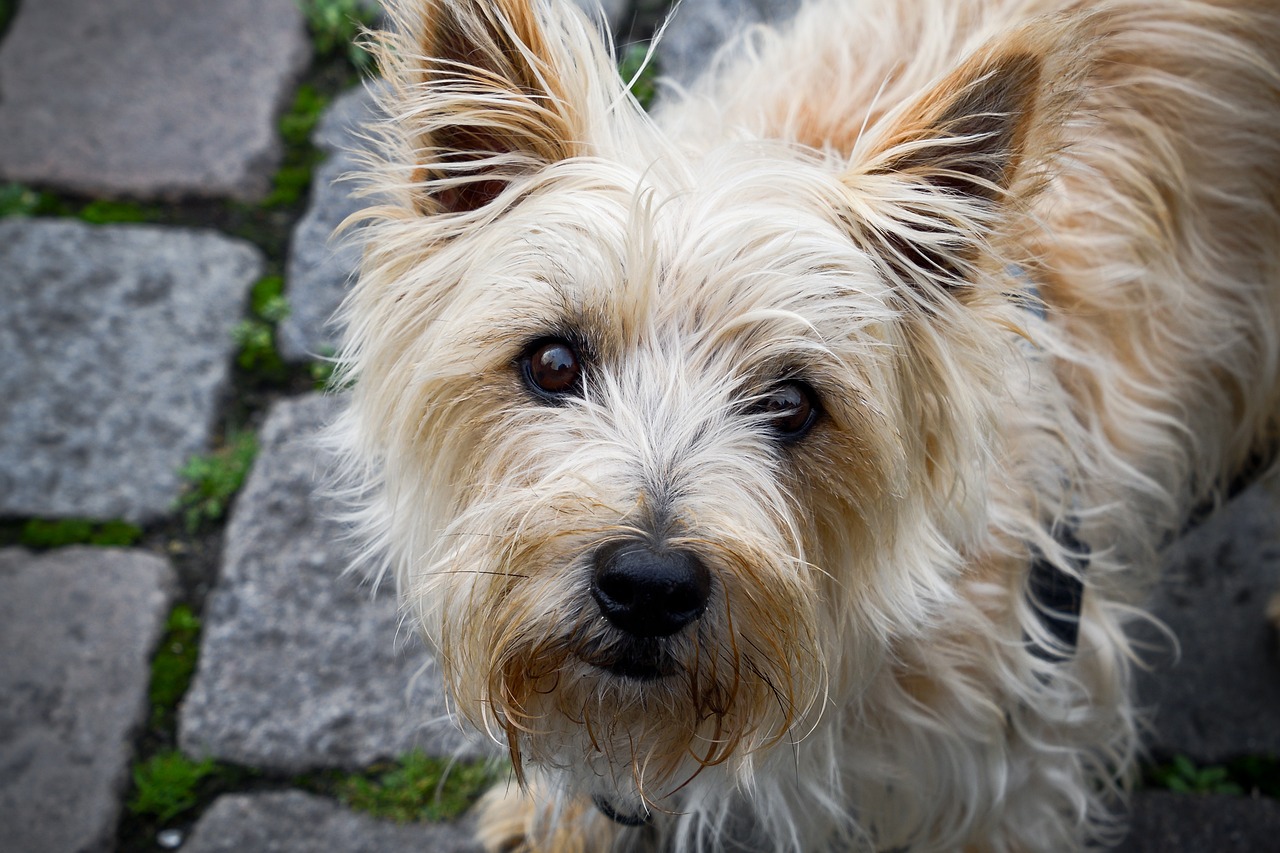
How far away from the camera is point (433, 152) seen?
1.70 meters

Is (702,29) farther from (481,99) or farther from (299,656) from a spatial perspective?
(299,656)

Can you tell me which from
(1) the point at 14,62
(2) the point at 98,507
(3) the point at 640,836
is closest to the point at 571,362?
(3) the point at 640,836

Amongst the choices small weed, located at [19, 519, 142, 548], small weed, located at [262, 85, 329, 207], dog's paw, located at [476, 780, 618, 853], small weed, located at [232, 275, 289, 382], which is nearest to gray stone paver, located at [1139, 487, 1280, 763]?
dog's paw, located at [476, 780, 618, 853]

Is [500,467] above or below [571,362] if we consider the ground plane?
below

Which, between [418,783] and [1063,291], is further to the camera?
[418,783]

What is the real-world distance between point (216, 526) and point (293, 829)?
91cm

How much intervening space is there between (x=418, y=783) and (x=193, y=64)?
8.95 ft

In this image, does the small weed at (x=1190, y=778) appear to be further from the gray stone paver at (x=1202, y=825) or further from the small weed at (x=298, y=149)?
the small weed at (x=298, y=149)

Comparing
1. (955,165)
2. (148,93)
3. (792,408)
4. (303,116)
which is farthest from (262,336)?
(955,165)

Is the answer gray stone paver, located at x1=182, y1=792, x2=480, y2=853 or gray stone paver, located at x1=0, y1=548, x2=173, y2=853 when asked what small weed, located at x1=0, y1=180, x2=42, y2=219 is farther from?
gray stone paver, located at x1=182, y1=792, x2=480, y2=853

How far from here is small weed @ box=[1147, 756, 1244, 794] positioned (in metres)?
2.55

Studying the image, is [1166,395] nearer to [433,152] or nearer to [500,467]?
[500,467]

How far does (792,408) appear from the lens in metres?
1.62

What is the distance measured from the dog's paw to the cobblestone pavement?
0.10 m
